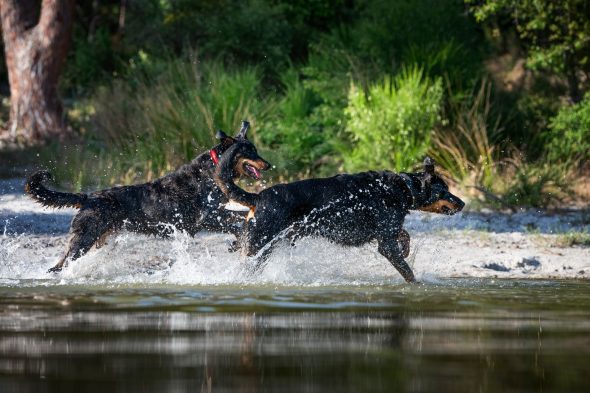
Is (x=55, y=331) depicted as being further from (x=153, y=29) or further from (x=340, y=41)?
(x=153, y=29)

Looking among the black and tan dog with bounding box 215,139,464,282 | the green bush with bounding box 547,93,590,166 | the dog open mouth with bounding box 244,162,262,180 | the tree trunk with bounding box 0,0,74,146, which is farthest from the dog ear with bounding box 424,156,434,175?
the tree trunk with bounding box 0,0,74,146

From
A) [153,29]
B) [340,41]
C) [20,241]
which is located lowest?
[20,241]

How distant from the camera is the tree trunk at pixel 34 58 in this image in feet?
75.5

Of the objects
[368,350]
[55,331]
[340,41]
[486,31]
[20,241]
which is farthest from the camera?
[486,31]

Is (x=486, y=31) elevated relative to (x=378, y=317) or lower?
elevated

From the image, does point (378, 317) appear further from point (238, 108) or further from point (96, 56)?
point (96, 56)

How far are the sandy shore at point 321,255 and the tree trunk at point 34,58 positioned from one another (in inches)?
305

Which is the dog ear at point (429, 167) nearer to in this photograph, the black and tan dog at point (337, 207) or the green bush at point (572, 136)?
the black and tan dog at point (337, 207)

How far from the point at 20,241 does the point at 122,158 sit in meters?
5.51

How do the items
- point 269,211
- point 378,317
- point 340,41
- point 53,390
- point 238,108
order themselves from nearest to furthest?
1. point 53,390
2. point 378,317
3. point 269,211
4. point 238,108
5. point 340,41

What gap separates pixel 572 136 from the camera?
58.9 feet

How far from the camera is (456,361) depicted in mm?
6285

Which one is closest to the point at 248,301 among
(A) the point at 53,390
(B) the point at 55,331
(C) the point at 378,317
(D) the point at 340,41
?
(C) the point at 378,317

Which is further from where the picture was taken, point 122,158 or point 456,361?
point 122,158
